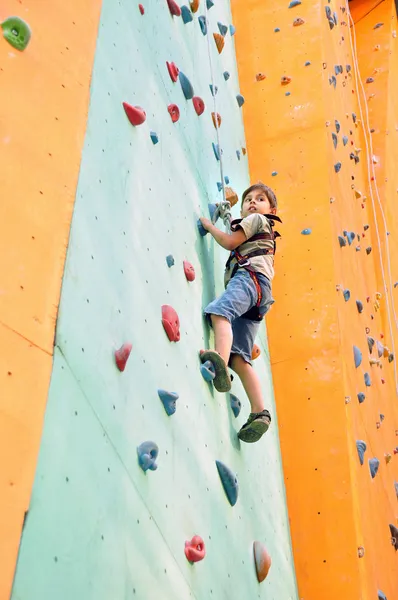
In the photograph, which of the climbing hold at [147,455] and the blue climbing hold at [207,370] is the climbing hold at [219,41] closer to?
the blue climbing hold at [207,370]

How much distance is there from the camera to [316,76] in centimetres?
412

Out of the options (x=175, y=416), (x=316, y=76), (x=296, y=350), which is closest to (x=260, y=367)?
(x=296, y=350)

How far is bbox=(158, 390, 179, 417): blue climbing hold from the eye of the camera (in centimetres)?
186

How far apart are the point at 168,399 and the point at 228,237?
2.89ft

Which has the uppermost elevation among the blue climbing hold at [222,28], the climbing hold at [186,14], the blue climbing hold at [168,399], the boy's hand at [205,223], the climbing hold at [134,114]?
the blue climbing hold at [222,28]

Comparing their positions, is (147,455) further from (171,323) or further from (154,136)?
(154,136)

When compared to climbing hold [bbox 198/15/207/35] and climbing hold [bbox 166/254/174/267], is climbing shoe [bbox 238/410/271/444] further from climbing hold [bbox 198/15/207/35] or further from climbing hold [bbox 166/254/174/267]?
climbing hold [bbox 198/15/207/35]

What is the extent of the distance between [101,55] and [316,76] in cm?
236

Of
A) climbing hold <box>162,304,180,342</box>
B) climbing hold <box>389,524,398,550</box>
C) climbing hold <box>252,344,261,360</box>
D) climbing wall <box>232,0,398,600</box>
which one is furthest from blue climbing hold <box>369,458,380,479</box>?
A: climbing hold <box>162,304,180,342</box>

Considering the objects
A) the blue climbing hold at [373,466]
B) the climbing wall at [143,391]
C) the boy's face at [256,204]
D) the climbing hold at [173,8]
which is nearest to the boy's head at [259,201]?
the boy's face at [256,204]

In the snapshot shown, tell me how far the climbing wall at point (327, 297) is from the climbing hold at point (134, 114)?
1.52 metres

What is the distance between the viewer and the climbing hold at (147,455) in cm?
163

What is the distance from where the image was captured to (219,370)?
2.24 m

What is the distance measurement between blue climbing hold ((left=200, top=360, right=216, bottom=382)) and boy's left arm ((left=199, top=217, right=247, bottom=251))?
0.51 m
